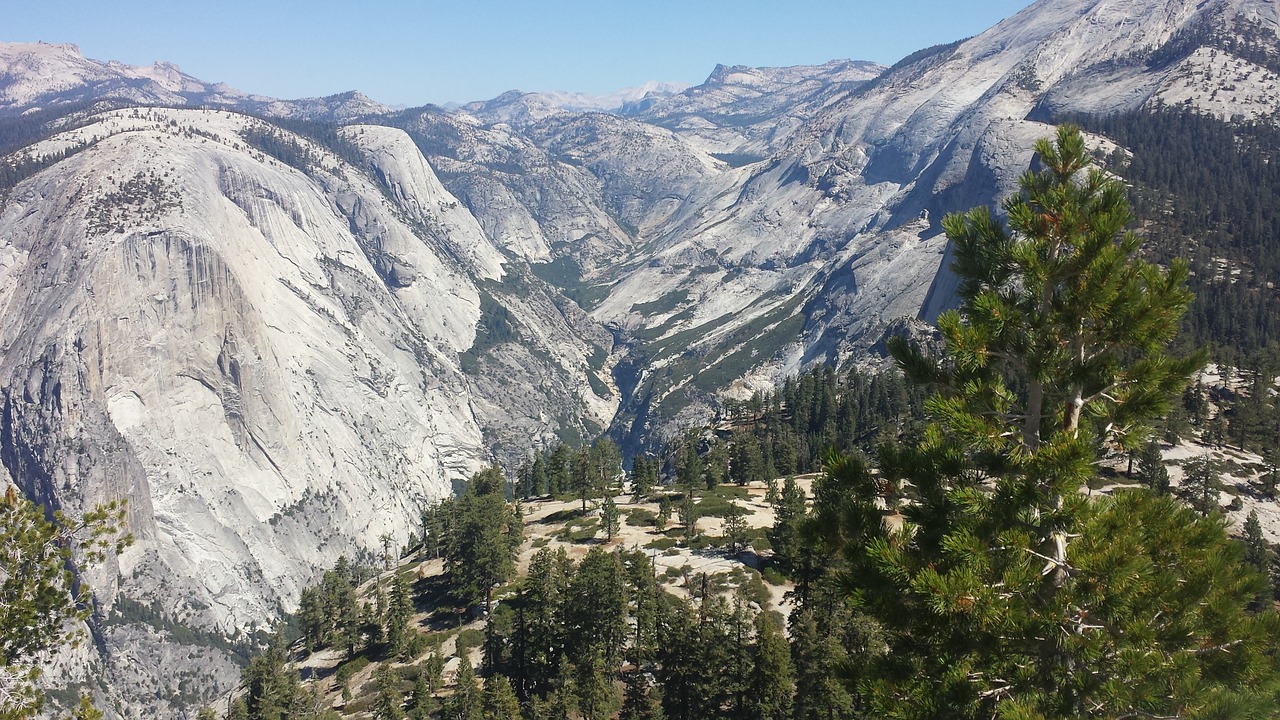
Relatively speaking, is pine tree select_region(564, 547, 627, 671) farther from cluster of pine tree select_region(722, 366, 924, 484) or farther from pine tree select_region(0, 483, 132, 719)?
cluster of pine tree select_region(722, 366, 924, 484)

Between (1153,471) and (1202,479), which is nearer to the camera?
(1153,471)

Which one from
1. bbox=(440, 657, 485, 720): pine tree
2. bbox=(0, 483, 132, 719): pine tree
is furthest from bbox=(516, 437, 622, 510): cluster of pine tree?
bbox=(0, 483, 132, 719): pine tree

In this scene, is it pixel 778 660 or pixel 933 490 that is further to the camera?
pixel 778 660

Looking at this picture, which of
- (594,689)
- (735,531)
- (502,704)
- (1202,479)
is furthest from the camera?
(1202,479)

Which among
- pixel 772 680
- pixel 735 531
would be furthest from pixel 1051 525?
pixel 735 531

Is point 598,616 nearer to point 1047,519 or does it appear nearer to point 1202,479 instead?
point 1047,519

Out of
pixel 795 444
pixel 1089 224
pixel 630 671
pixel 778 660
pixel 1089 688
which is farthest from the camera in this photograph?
pixel 795 444

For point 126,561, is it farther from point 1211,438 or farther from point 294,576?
point 1211,438

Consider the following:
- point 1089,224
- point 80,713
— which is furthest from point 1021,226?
point 80,713

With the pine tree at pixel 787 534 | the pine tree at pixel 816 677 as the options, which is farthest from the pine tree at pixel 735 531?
the pine tree at pixel 816 677

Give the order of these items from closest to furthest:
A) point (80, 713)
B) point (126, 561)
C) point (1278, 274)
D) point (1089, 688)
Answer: point (1089, 688) < point (80, 713) < point (126, 561) < point (1278, 274)
